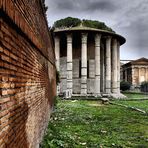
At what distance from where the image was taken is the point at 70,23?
1921 inches

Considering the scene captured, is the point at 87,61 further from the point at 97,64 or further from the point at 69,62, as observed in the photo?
the point at 69,62

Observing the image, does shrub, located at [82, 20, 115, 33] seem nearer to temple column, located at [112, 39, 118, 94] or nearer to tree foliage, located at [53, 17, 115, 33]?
tree foliage, located at [53, 17, 115, 33]

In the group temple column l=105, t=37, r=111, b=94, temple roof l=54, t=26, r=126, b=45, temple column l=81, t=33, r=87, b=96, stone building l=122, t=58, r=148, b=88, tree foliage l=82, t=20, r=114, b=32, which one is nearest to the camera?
temple roof l=54, t=26, r=126, b=45

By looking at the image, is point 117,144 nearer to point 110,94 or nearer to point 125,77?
point 110,94

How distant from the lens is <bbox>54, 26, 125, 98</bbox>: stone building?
38.5m

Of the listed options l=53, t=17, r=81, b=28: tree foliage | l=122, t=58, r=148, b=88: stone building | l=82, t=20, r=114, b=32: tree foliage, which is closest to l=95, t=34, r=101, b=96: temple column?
l=82, t=20, r=114, b=32: tree foliage

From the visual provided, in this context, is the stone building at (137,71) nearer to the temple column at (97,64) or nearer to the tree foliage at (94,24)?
the tree foliage at (94,24)

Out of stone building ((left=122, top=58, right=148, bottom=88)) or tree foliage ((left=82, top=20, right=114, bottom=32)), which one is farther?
stone building ((left=122, top=58, right=148, bottom=88))

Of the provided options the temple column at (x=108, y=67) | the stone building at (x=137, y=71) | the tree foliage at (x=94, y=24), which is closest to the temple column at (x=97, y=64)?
the temple column at (x=108, y=67)

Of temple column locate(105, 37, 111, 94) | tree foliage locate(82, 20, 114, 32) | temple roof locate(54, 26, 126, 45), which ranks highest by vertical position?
tree foliage locate(82, 20, 114, 32)

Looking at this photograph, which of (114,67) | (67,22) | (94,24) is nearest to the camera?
(114,67)

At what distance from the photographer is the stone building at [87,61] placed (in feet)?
126

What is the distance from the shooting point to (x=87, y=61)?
40375 mm

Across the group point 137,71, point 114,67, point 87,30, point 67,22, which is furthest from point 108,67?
point 137,71
